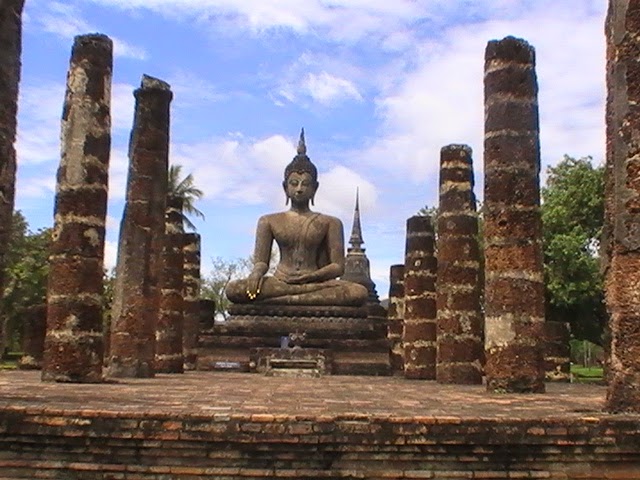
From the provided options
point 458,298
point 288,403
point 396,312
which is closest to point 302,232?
point 396,312

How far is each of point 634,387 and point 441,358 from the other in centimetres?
732

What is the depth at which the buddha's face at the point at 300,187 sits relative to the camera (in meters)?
18.5

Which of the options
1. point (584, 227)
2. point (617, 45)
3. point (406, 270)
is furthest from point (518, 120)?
point (584, 227)

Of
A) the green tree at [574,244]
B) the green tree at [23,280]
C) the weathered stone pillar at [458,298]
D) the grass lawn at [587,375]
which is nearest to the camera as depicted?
the weathered stone pillar at [458,298]

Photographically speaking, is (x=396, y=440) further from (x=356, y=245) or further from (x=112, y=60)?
(x=356, y=245)

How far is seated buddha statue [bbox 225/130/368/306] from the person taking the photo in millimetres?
17297

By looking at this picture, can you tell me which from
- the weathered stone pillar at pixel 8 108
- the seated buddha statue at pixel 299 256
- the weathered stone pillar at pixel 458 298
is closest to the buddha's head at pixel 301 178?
the seated buddha statue at pixel 299 256

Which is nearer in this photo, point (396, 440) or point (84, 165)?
point (396, 440)

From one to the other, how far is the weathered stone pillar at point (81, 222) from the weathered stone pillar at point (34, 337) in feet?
20.5

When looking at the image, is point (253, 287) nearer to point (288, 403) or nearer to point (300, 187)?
point (300, 187)

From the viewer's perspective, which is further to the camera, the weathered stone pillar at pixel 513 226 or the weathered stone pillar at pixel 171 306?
the weathered stone pillar at pixel 171 306

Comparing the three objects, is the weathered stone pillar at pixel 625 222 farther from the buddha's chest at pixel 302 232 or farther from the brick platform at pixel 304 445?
the buddha's chest at pixel 302 232

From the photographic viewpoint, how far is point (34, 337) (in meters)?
16.2

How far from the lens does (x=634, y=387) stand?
640cm
